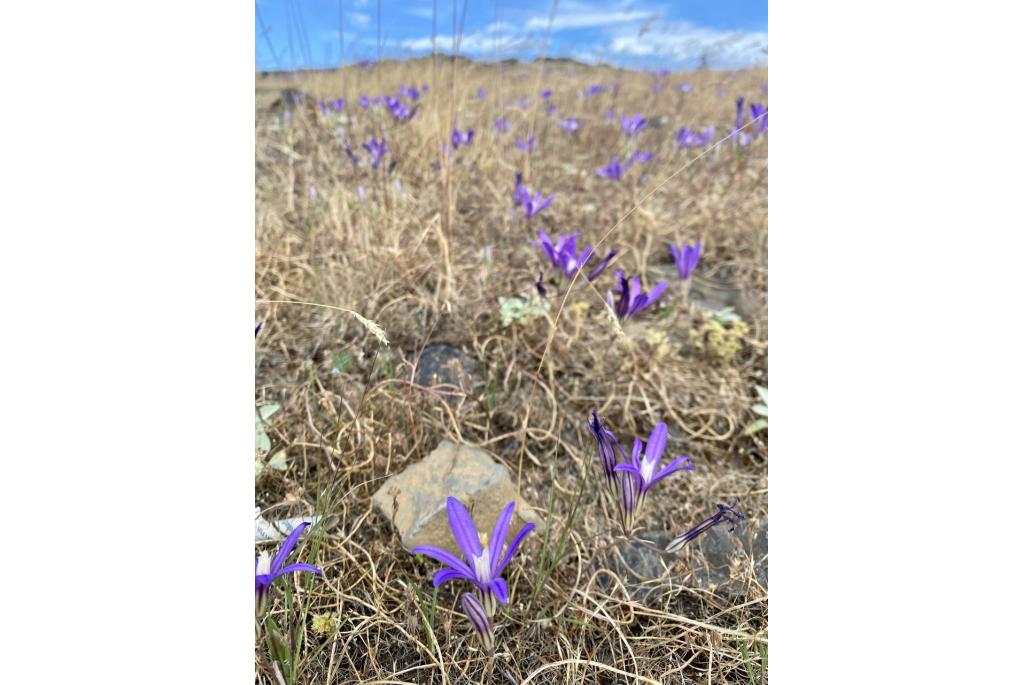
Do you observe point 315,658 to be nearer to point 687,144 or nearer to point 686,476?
point 686,476

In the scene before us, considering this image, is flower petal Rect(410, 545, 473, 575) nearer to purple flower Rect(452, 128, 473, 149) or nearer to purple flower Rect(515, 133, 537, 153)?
purple flower Rect(452, 128, 473, 149)

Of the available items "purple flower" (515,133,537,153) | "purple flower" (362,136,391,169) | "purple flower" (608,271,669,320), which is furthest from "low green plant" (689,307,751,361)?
"purple flower" (362,136,391,169)

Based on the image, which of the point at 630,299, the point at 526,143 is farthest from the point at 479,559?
the point at 526,143

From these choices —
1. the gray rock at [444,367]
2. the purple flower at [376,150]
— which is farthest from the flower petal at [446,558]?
the purple flower at [376,150]

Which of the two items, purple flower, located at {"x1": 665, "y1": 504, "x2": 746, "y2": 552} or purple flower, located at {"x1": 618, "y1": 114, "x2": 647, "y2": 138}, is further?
purple flower, located at {"x1": 618, "y1": 114, "x2": 647, "y2": 138}

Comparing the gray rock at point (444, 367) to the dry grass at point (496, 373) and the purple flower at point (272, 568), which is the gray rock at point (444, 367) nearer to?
the dry grass at point (496, 373)

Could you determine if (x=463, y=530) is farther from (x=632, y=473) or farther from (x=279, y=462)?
(x=279, y=462)

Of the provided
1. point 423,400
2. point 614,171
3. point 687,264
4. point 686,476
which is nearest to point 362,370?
point 423,400
